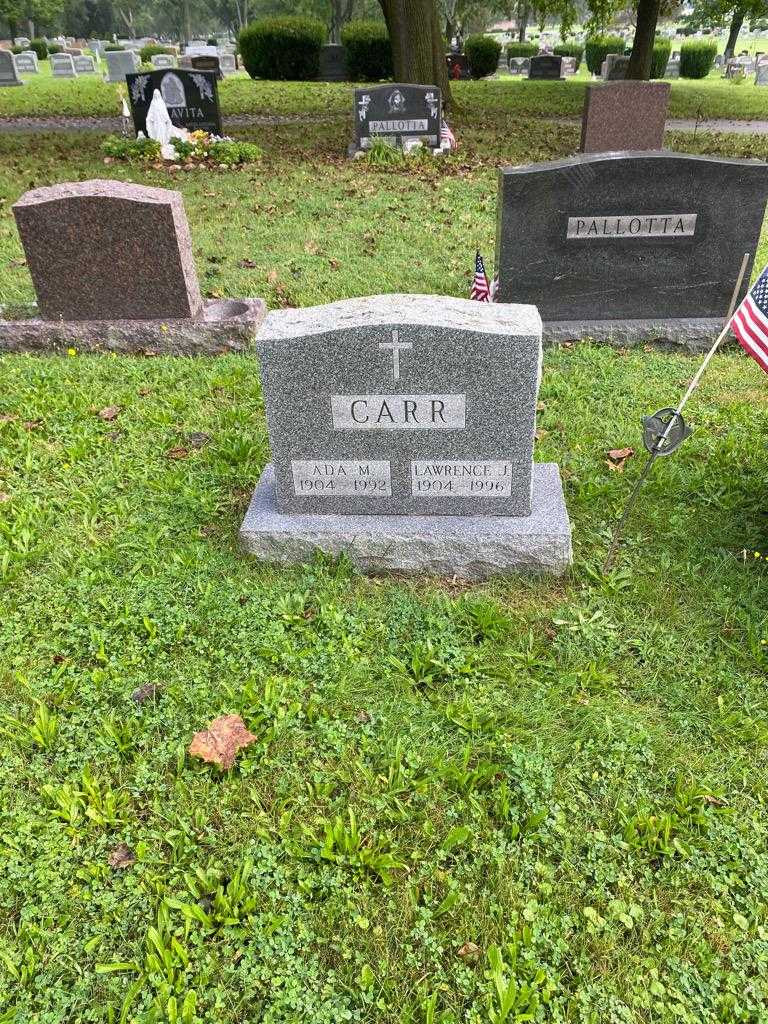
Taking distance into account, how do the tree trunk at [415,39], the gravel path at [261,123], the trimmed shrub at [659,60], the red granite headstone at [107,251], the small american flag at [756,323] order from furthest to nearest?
the trimmed shrub at [659,60] < the gravel path at [261,123] < the tree trunk at [415,39] < the red granite headstone at [107,251] < the small american flag at [756,323]

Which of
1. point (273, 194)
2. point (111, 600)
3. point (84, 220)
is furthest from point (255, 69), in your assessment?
point (111, 600)

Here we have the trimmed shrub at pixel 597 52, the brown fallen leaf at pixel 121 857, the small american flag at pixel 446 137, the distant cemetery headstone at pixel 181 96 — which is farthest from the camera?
the trimmed shrub at pixel 597 52

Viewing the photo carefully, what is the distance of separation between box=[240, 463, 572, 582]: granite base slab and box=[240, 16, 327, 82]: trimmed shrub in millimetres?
27900

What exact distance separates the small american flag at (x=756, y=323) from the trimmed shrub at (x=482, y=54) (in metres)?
31.6

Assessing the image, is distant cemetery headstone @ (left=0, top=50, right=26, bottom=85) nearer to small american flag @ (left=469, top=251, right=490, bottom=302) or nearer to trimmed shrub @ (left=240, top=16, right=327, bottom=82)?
trimmed shrub @ (left=240, top=16, right=327, bottom=82)

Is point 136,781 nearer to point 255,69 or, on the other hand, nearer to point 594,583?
point 594,583

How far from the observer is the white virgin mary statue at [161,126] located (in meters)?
12.4

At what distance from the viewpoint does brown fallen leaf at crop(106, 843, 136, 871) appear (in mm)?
2508

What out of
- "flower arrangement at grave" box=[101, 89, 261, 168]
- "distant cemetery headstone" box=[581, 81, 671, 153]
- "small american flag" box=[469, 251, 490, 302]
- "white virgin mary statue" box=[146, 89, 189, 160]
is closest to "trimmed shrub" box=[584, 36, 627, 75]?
"distant cemetery headstone" box=[581, 81, 671, 153]

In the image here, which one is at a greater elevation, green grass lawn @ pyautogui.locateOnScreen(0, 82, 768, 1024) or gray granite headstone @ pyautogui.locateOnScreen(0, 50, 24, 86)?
gray granite headstone @ pyautogui.locateOnScreen(0, 50, 24, 86)

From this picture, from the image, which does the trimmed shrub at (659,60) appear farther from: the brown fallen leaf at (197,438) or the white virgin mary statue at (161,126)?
the brown fallen leaf at (197,438)

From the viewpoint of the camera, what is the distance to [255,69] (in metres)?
27.2

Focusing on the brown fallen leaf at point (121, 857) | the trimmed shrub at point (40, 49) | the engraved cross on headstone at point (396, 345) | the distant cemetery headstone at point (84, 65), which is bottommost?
the brown fallen leaf at point (121, 857)

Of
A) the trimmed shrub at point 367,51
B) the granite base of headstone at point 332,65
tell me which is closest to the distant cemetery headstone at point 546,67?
the trimmed shrub at point 367,51
